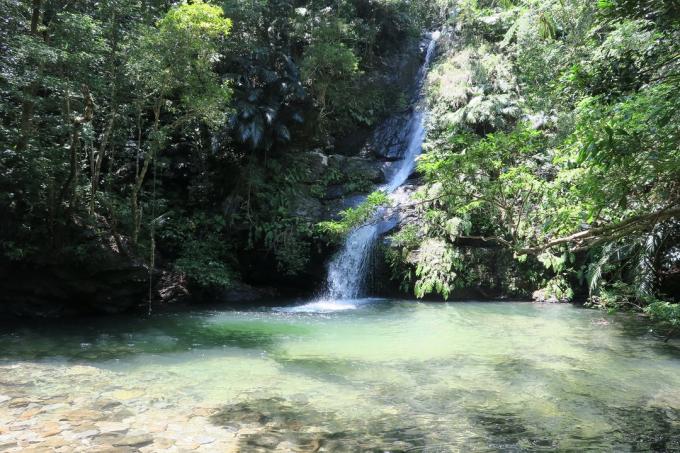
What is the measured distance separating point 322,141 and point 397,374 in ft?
39.4

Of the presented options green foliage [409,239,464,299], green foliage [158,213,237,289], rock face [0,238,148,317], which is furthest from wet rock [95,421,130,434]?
green foliage [409,239,464,299]

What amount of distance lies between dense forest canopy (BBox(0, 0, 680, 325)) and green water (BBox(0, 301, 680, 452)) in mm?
1374

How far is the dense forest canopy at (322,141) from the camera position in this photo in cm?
520

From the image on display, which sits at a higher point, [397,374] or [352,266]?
[352,266]

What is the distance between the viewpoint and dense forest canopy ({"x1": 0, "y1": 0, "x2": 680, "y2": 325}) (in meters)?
5.20

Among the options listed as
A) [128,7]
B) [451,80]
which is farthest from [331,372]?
[451,80]

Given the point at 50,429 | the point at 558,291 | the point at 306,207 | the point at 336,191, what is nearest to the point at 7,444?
the point at 50,429

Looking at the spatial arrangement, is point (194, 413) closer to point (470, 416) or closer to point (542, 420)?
point (470, 416)

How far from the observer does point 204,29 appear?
9.98 metres

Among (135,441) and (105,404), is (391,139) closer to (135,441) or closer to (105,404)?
(105,404)

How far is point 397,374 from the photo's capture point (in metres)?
6.55

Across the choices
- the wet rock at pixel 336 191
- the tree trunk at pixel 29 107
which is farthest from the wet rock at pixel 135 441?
the wet rock at pixel 336 191

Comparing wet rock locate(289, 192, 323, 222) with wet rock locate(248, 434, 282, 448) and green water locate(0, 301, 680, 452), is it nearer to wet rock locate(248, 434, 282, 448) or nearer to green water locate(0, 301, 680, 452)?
green water locate(0, 301, 680, 452)

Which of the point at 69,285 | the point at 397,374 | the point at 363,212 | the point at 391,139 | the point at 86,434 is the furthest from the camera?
the point at 391,139
